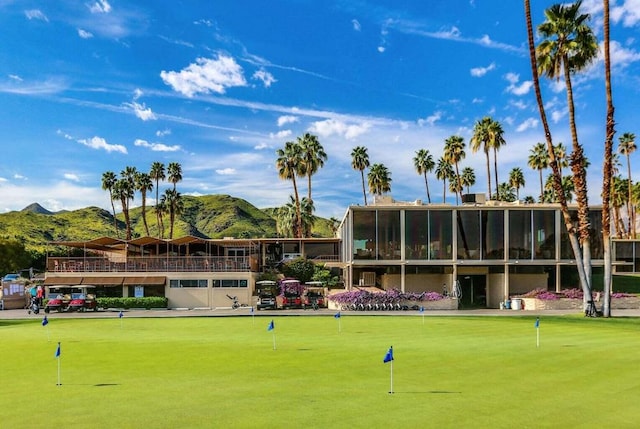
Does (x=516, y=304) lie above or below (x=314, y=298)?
below

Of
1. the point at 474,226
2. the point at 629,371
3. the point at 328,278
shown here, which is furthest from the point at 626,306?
the point at 629,371

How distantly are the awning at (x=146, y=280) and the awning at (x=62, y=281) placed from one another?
4087mm

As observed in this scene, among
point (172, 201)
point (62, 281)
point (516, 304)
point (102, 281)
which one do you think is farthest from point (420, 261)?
point (172, 201)

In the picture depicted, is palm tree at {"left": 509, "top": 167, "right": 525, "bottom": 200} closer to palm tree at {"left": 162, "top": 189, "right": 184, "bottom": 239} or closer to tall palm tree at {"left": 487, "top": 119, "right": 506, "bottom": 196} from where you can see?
tall palm tree at {"left": 487, "top": 119, "right": 506, "bottom": 196}

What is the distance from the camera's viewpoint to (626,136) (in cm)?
7981

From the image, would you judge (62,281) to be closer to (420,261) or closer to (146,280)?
(146,280)

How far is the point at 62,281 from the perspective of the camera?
4612cm

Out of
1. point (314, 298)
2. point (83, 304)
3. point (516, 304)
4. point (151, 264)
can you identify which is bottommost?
point (516, 304)

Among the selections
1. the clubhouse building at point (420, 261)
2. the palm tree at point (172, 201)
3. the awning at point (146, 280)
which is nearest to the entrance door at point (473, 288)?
the clubhouse building at point (420, 261)

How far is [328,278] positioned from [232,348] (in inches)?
1489

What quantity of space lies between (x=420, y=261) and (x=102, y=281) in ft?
89.3

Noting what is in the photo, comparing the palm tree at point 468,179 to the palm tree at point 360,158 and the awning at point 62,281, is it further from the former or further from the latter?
the awning at point 62,281

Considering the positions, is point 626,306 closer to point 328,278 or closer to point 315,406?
point 328,278

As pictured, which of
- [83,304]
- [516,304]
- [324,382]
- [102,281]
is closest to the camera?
[324,382]
